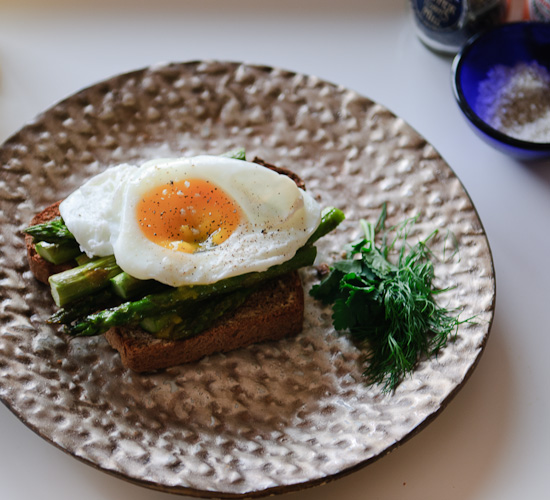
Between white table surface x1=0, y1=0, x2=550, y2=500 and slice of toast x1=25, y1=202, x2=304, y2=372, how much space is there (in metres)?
0.58

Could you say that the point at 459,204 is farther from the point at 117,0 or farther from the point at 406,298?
the point at 117,0

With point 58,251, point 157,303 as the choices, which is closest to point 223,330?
point 157,303

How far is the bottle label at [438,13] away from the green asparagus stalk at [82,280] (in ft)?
8.63

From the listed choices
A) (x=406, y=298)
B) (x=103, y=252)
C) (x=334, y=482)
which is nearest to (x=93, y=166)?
(x=103, y=252)

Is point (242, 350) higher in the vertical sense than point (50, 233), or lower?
lower

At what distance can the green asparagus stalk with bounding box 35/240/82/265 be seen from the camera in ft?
10.8

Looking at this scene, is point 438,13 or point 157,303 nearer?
point 157,303

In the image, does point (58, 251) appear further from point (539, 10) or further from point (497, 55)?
point (539, 10)

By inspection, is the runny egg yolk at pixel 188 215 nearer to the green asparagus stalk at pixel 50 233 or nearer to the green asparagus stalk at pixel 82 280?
the green asparagus stalk at pixel 82 280

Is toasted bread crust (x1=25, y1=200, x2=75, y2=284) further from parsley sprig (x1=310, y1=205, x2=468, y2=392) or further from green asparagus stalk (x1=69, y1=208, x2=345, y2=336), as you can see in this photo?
parsley sprig (x1=310, y1=205, x2=468, y2=392)

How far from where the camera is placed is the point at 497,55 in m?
4.27

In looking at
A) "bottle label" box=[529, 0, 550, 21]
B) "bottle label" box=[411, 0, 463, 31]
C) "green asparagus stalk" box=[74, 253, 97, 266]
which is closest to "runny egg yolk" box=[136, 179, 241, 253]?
"green asparagus stalk" box=[74, 253, 97, 266]

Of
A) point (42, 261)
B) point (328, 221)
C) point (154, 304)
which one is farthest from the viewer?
point (328, 221)

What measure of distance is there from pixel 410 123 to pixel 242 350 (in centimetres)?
193
